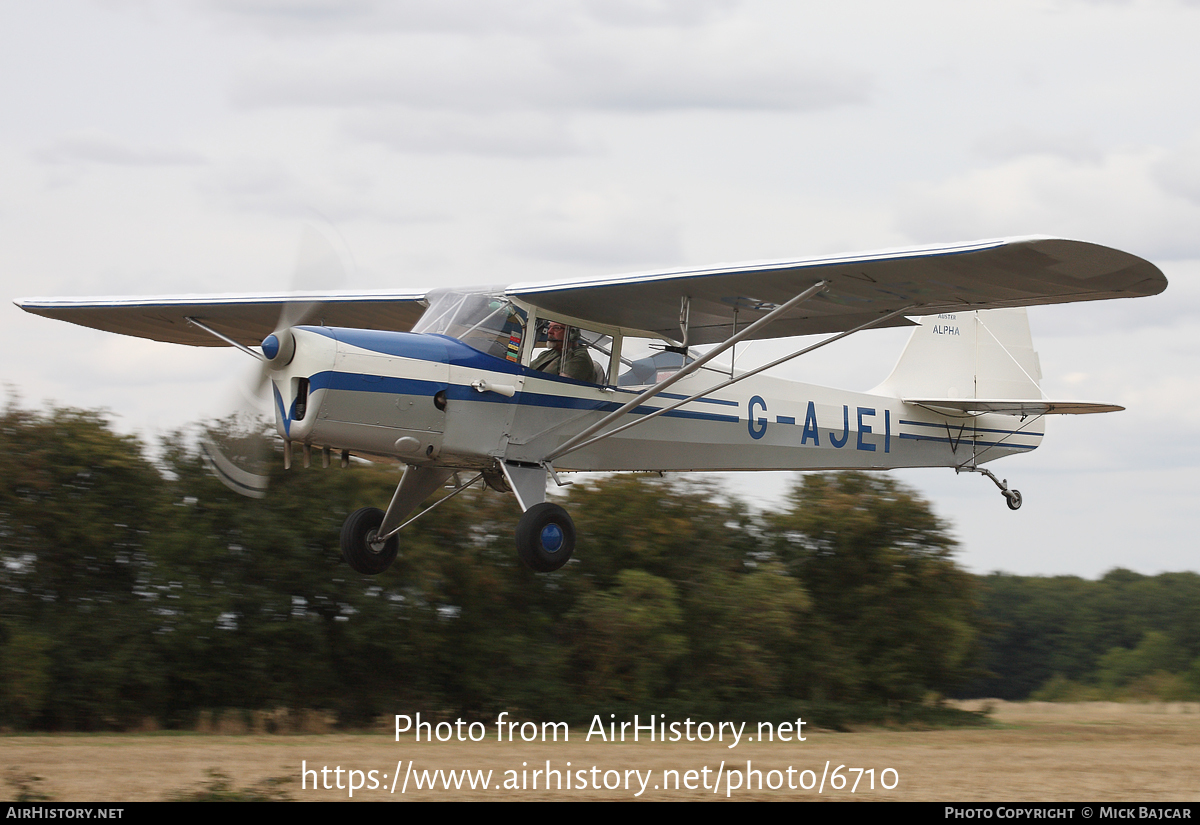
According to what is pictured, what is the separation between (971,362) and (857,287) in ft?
19.7

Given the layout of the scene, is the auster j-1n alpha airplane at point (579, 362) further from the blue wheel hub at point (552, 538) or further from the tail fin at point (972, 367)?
the tail fin at point (972, 367)

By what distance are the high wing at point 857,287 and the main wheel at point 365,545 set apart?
2.74 metres

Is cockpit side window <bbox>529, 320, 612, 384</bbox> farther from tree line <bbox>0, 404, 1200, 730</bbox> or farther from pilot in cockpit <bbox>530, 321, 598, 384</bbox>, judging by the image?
tree line <bbox>0, 404, 1200, 730</bbox>

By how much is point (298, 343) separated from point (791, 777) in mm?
5625

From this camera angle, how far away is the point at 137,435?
61.7 ft

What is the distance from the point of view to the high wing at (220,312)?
12.9m

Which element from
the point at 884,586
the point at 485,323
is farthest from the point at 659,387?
the point at 884,586

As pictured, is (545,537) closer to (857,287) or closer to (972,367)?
(857,287)

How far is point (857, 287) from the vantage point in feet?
33.1

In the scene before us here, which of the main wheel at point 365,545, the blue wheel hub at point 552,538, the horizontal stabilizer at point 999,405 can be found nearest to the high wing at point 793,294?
the blue wheel hub at point 552,538

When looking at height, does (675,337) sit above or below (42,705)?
above

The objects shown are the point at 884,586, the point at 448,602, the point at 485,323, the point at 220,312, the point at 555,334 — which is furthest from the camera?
the point at 884,586
